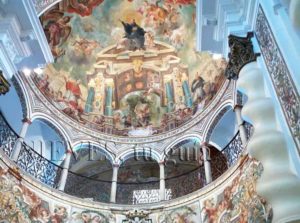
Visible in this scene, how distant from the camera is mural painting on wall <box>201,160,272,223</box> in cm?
870

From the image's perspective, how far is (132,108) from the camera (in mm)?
17203

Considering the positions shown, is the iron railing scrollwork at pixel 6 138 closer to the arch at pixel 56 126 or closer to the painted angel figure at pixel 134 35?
the arch at pixel 56 126

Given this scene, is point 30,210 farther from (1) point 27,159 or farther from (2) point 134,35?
(2) point 134,35

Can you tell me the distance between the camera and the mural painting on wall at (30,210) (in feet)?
32.6

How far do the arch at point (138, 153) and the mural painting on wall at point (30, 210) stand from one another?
11.2ft

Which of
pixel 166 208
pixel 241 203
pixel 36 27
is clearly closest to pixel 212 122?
pixel 166 208

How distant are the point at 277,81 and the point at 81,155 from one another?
42.5ft

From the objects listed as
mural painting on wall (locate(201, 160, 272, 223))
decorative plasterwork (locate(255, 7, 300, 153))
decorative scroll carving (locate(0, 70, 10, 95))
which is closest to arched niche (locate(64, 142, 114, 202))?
mural painting on wall (locate(201, 160, 272, 223))

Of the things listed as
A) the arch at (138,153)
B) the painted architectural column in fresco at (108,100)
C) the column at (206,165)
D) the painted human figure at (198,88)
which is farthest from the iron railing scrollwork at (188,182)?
the painted architectural column in fresco at (108,100)

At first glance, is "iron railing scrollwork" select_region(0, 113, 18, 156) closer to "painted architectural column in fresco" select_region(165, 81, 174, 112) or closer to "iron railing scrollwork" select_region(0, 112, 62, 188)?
"iron railing scrollwork" select_region(0, 112, 62, 188)

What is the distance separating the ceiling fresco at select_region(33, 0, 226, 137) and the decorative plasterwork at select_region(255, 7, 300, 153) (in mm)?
8470

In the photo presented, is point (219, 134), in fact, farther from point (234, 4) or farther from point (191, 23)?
point (234, 4)

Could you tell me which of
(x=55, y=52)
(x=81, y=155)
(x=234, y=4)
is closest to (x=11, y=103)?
(x=55, y=52)

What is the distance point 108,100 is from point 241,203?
29.9 ft
